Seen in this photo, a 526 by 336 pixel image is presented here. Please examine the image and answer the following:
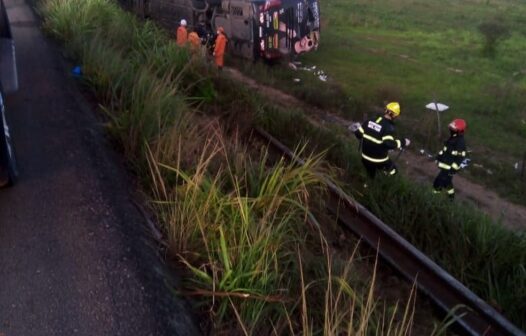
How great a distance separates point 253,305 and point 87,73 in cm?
590

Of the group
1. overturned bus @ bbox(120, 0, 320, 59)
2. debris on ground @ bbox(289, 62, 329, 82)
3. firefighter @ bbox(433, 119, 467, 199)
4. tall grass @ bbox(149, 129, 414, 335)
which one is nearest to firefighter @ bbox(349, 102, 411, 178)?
firefighter @ bbox(433, 119, 467, 199)

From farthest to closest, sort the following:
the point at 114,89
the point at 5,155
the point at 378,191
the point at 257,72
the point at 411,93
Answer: the point at 411,93
the point at 257,72
the point at 378,191
the point at 114,89
the point at 5,155

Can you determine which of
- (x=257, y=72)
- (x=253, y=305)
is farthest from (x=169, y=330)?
(x=257, y=72)

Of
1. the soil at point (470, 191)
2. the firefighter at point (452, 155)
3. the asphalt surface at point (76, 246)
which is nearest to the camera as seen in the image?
the asphalt surface at point (76, 246)

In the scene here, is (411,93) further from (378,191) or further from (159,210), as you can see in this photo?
(159,210)

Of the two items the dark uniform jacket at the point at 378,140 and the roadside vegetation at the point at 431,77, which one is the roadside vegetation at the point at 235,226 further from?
the roadside vegetation at the point at 431,77

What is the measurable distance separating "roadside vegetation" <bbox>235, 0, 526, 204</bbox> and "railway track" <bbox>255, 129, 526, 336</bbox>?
23.9 feet

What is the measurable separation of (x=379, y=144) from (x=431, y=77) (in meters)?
15.7

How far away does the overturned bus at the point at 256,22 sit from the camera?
19.9 meters

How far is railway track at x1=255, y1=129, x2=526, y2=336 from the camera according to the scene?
5.94 metres

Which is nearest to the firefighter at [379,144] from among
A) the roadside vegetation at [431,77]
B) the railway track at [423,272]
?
the railway track at [423,272]

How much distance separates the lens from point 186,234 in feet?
16.5

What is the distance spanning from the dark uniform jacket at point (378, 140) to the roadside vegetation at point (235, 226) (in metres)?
1.65

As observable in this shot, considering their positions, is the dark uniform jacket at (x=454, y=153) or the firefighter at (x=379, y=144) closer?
the firefighter at (x=379, y=144)
